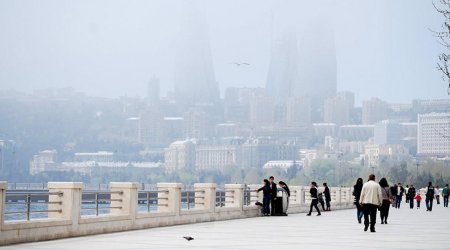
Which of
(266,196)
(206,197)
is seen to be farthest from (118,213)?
(266,196)

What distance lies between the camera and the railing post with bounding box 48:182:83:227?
878 inches

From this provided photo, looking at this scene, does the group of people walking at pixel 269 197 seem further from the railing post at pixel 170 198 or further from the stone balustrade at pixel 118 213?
the railing post at pixel 170 198

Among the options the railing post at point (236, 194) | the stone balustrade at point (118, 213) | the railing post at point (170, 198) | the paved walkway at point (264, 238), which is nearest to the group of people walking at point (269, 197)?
the stone balustrade at point (118, 213)

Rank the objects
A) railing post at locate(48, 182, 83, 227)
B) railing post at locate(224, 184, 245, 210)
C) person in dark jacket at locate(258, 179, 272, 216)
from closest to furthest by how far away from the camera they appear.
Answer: railing post at locate(48, 182, 83, 227), railing post at locate(224, 184, 245, 210), person in dark jacket at locate(258, 179, 272, 216)

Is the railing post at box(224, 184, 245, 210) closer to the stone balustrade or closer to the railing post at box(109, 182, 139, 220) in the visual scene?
the stone balustrade

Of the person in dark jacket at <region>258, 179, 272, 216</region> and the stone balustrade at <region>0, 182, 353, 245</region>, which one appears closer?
the stone balustrade at <region>0, 182, 353, 245</region>

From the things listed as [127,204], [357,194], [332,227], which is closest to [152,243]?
[127,204]

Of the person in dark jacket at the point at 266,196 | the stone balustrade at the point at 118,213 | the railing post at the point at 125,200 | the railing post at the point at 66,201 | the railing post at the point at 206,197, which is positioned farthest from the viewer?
the person in dark jacket at the point at 266,196

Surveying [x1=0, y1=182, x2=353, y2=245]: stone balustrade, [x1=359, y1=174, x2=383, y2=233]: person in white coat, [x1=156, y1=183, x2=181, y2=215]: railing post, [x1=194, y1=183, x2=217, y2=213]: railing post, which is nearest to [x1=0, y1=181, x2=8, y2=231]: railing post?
[x1=0, y1=182, x2=353, y2=245]: stone balustrade

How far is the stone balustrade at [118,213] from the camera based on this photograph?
66.5 feet

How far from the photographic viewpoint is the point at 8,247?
1889 centimetres

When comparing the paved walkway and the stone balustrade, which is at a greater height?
the stone balustrade

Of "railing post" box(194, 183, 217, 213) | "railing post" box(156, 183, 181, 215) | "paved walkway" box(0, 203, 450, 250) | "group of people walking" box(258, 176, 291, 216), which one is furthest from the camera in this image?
"group of people walking" box(258, 176, 291, 216)

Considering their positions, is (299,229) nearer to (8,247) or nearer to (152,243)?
(152,243)
